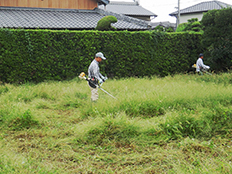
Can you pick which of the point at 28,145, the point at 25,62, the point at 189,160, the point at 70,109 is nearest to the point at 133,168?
the point at 189,160

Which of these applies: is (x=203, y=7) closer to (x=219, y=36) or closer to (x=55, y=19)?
(x=219, y=36)

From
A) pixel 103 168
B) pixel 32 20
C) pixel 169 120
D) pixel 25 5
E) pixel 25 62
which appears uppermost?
pixel 25 5

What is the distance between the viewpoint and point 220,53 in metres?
10.6

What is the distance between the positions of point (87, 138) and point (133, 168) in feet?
4.18

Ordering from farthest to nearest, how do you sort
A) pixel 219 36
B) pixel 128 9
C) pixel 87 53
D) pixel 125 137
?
pixel 128 9 → pixel 87 53 → pixel 219 36 → pixel 125 137

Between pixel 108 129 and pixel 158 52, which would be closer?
pixel 108 129

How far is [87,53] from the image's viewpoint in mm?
10883

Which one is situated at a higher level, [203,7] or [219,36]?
[203,7]

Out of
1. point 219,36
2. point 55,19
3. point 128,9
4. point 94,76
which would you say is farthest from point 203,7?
point 94,76

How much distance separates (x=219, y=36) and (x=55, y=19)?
9287mm

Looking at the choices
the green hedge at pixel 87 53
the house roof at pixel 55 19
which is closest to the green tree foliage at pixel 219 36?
A: the green hedge at pixel 87 53

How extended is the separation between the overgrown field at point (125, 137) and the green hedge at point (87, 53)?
380 cm

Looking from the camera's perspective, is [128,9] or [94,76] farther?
[128,9]

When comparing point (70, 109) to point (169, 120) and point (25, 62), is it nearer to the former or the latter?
point (169, 120)
